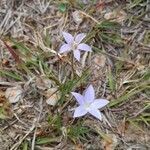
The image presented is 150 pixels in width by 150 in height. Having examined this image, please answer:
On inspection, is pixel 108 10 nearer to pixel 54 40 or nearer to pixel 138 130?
pixel 54 40

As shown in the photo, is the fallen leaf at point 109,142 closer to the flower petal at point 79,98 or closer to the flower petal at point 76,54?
the flower petal at point 79,98

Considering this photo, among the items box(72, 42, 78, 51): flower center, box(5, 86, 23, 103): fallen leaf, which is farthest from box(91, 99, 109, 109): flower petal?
box(5, 86, 23, 103): fallen leaf

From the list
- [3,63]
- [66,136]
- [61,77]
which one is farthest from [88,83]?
[3,63]

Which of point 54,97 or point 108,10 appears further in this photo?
point 108,10

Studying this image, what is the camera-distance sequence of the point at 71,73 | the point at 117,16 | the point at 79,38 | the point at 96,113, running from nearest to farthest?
the point at 96,113 → the point at 79,38 → the point at 71,73 → the point at 117,16

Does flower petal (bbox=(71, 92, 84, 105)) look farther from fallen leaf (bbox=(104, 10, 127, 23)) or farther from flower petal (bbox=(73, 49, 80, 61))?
fallen leaf (bbox=(104, 10, 127, 23))

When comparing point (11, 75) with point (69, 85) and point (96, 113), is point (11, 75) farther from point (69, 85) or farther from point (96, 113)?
point (96, 113)

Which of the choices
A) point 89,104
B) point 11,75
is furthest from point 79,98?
point 11,75
